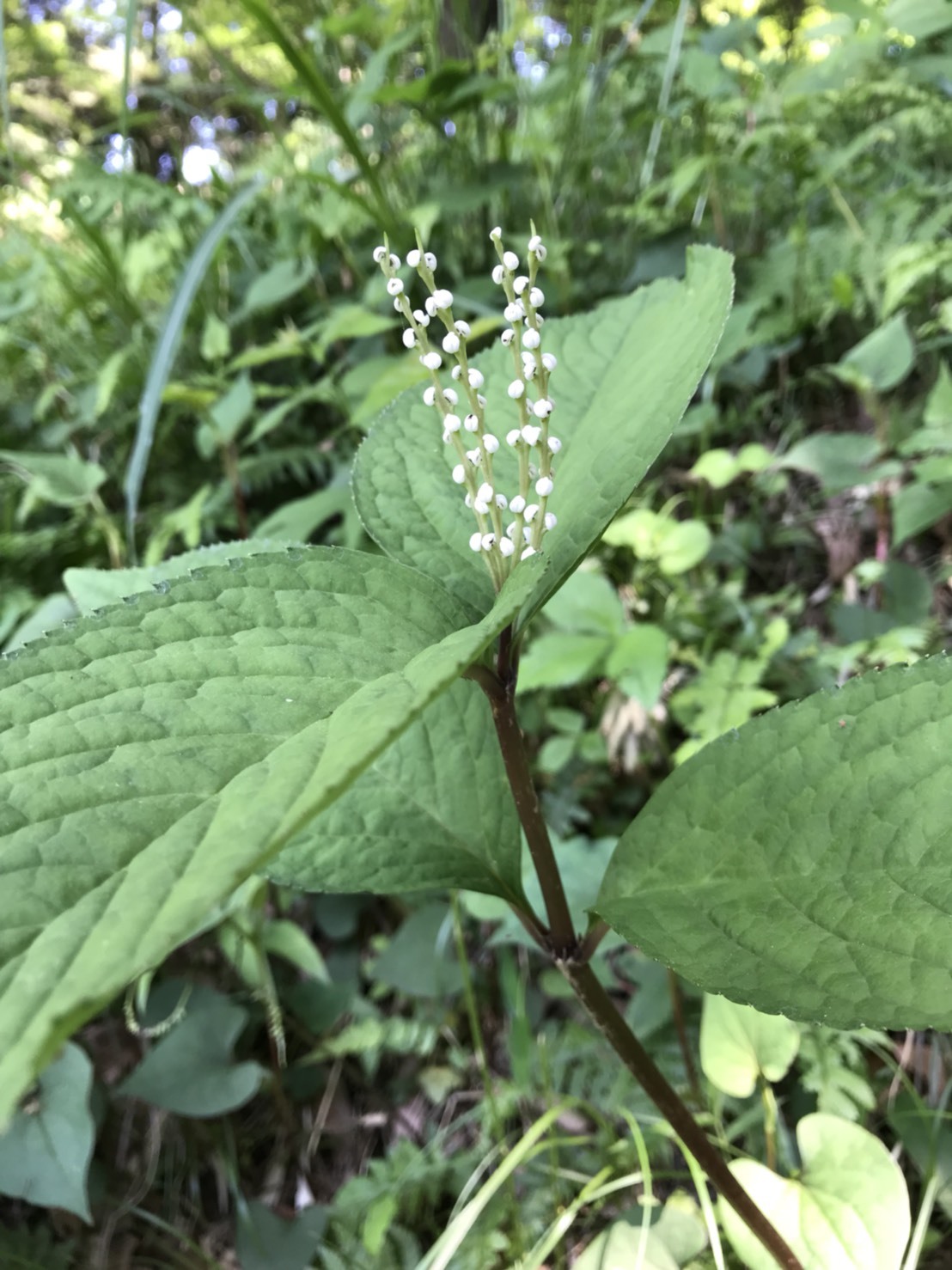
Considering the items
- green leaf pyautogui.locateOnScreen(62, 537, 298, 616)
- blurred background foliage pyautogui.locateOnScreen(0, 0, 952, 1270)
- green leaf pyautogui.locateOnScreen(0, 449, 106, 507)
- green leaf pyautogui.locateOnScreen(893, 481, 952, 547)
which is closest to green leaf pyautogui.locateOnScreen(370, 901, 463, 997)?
blurred background foliage pyautogui.locateOnScreen(0, 0, 952, 1270)

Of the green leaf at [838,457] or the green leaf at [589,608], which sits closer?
the green leaf at [589,608]

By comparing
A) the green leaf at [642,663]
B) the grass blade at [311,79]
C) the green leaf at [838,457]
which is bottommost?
the green leaf at [642,663]

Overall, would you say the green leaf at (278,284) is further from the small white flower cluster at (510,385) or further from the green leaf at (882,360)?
the small white flower cluster at (510,385)

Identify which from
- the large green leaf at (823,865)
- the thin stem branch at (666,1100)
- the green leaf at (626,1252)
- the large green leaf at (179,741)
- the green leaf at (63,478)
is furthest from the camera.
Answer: the green leaf at (63,478)

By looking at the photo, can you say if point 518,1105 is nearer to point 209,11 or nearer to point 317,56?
point 317,56

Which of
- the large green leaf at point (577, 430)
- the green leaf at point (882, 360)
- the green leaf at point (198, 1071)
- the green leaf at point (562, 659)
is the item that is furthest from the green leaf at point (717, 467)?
the green leaf at point (198, 1071)

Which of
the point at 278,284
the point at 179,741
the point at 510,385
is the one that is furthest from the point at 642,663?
the point at 278,284

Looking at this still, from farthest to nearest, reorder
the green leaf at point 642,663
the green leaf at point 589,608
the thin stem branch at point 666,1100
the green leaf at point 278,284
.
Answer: the green leaf at point 278,284, the green leaf at point 589,608, the green leaf at point 642,663, the thin stem branch at point 666,1100

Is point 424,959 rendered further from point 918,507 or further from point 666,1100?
point 918,507
